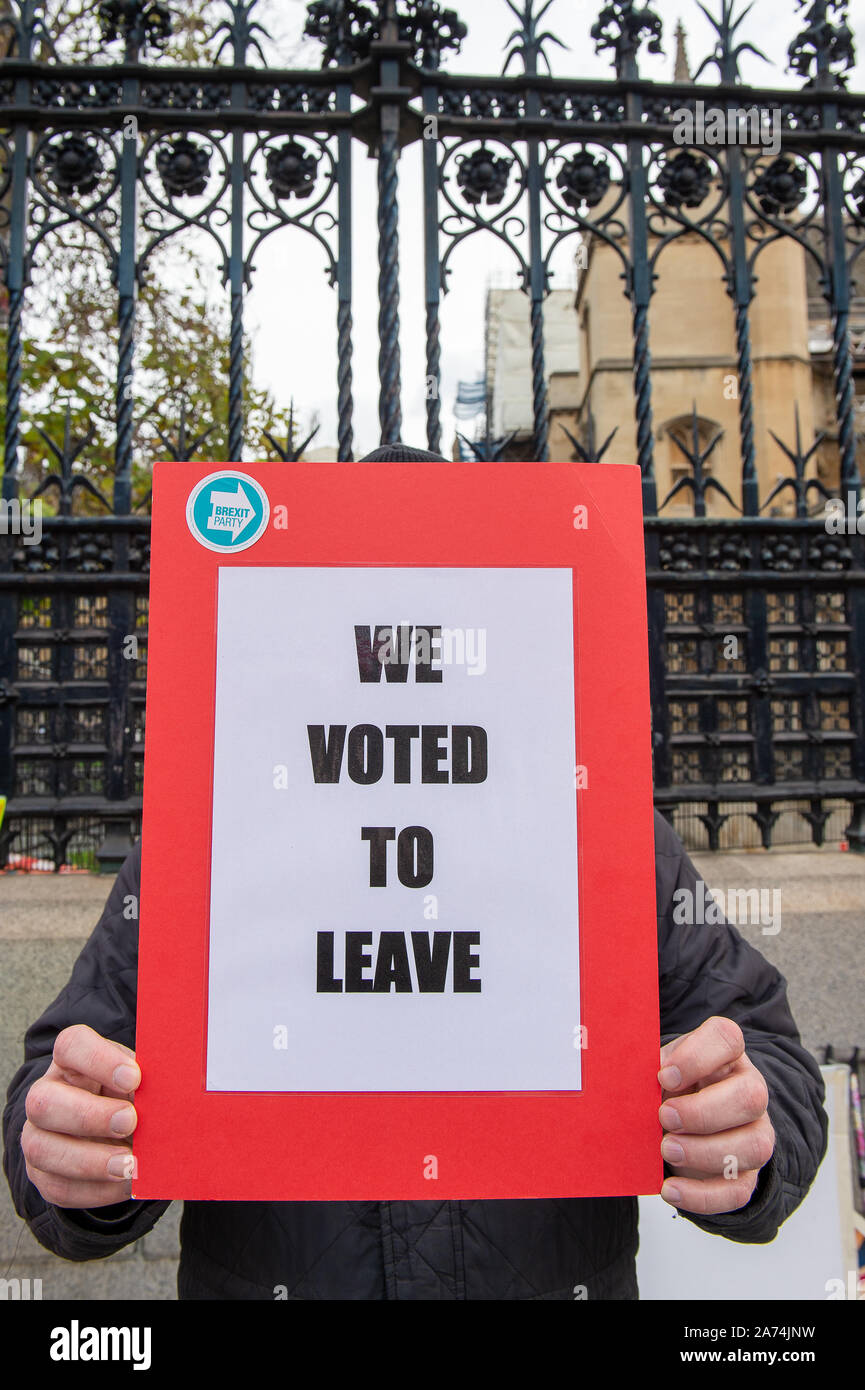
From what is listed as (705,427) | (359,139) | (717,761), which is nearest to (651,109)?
(359,139)

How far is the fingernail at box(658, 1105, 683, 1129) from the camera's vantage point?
107cm

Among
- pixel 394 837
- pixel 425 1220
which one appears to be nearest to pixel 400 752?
pixel 394 837

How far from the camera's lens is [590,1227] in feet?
4.83

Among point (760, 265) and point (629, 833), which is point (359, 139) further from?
point (760, 265)

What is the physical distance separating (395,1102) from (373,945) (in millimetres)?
204

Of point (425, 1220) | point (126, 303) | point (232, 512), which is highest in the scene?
point (126, 303)

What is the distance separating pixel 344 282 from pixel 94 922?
2416mm

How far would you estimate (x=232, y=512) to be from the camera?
117 cm

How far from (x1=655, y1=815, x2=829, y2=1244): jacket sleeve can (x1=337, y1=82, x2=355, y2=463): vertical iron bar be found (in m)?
2.07

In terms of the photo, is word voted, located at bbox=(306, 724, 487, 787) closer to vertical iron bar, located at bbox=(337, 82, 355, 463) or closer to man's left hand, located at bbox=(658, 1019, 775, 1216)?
man's left hand, located at bbox=(658, 1019, 775, 1216)

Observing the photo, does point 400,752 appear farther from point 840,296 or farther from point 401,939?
point 840,296

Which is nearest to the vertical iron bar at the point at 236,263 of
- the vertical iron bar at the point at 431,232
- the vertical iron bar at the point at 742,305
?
the vertical iron bar at the point at 431,232

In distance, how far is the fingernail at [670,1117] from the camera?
107 centimetres

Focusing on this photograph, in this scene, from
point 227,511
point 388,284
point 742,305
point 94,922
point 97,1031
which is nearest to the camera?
point 227,511
